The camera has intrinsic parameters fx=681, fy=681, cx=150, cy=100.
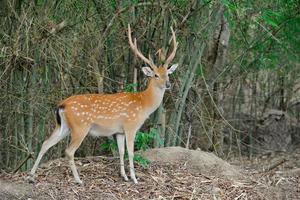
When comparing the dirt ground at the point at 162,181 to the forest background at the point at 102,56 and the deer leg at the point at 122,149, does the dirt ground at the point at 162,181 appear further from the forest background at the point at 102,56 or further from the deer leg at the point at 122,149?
the forest background at the point at 102,56

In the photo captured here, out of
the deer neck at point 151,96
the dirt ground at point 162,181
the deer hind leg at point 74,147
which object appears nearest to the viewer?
the dirt ground at point 162,181

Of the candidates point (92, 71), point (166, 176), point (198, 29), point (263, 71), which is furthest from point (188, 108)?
point (263, 71)

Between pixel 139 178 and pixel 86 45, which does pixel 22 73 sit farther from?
pixel 139 178

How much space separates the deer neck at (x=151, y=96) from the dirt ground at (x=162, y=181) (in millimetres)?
767

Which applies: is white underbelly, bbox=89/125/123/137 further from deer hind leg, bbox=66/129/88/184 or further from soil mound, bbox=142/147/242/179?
soil mound, bbox=142/147/242/179

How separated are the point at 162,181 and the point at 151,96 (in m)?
1.08

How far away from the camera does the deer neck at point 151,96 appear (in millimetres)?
8508

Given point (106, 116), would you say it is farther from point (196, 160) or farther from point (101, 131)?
point (196, 160)

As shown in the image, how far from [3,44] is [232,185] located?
139 inches

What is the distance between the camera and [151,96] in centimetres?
855

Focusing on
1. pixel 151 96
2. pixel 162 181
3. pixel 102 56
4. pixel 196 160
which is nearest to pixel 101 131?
pixel 151 96

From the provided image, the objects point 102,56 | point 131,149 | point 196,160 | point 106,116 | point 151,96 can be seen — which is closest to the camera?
point 106,116

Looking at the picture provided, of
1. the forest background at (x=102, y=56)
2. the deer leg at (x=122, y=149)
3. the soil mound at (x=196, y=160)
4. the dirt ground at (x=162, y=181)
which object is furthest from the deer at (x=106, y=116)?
the soil mound at (x=196, y=160)

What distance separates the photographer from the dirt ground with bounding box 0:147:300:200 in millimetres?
7641
